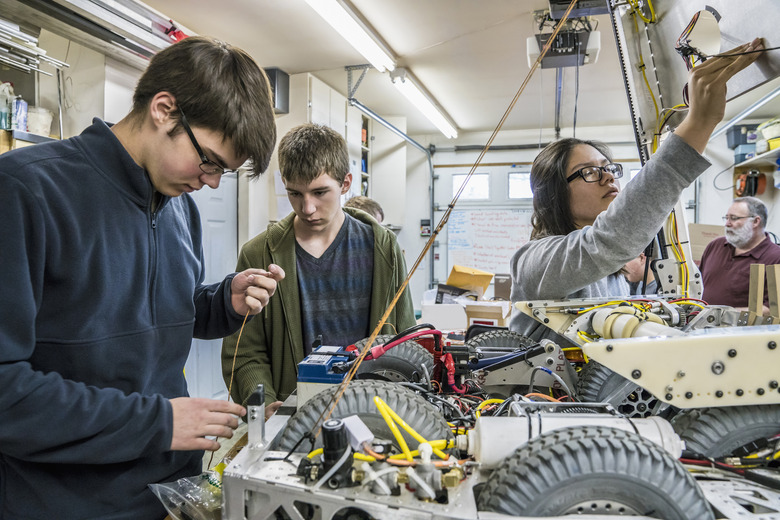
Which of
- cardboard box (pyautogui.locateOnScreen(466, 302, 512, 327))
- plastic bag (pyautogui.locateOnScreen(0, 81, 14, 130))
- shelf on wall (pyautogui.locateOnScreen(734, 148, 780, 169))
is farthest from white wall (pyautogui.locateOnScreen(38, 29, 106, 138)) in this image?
shelf on wall (pyautogui.locateOnScreen(734, 148, 780, 169))

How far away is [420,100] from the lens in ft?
17.7

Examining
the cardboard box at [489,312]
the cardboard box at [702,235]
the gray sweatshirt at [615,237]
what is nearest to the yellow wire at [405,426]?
the gray sweatshirt at [615,237]

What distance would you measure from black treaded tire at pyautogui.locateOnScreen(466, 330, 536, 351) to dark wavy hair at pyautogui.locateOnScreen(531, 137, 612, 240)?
487mm

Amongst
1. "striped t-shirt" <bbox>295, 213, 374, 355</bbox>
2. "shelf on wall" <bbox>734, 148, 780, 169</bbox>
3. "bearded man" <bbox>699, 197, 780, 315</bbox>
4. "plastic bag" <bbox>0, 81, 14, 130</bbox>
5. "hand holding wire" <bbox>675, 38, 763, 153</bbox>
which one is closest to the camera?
"hand holding wire" <bbox>675, 38, 763, 153</bbox>

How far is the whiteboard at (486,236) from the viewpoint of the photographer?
25.0 ft

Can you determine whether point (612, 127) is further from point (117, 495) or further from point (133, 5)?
point (117, 495)

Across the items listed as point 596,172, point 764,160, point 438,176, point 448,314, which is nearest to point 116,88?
point 596,172

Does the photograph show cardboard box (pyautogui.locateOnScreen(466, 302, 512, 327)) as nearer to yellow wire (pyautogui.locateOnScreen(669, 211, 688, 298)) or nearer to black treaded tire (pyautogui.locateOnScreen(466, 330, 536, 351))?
yellow wire (pyautogui.locateOnScreen(669, 211, 688, 298))

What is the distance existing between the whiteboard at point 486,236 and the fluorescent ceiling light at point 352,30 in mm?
3857

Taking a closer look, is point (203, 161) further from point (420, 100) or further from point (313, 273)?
point (420, 100)

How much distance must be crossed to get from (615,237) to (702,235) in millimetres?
4700

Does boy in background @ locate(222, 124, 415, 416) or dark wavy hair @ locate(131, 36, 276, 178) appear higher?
dark wavy hair @ locate(131, 36, 276, 178)

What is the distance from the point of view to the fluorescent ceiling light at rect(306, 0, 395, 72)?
3.15m

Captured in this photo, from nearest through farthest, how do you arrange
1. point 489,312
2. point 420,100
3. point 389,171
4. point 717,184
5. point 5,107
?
point 5,107 < point 489,312 < point 420,100 < point 717,184 < point 389,171
